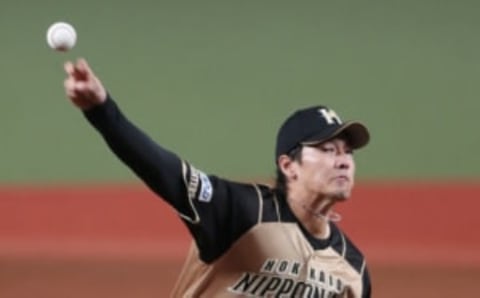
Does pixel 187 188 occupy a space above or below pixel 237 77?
below

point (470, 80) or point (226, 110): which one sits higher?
point (226, 110)

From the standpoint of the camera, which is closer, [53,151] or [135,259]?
[135,259]

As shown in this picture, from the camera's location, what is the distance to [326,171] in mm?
2018

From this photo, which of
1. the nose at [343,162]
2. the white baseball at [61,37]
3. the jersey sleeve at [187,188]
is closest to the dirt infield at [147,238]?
the nose at [343,162]

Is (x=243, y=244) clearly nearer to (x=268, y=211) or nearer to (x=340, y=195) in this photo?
(x=268, y=211)

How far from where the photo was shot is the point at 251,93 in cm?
422

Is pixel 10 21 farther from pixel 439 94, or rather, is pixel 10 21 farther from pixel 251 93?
pixel 439 94

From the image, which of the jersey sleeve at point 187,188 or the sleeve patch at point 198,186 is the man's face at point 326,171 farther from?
the sleeve patch at point 198,186

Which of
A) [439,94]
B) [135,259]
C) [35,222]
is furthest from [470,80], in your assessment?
[35,222]

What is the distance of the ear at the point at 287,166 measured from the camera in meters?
2.05

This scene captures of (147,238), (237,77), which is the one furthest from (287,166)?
(237,77)

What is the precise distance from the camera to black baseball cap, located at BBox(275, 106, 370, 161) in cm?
203

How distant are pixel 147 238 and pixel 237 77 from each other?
2.33ft

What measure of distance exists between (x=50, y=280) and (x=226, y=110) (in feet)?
3.15
